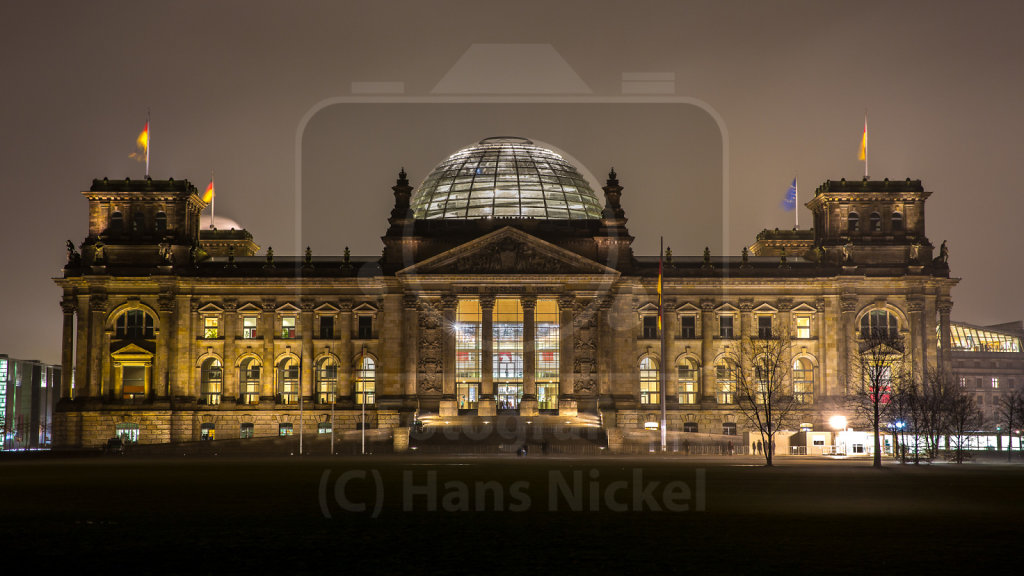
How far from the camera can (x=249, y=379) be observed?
123312 mm

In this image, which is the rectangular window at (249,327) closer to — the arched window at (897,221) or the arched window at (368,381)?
the arched window at (368,381)

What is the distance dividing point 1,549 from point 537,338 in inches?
3676

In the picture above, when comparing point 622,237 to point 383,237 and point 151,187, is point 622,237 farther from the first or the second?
point 151,187

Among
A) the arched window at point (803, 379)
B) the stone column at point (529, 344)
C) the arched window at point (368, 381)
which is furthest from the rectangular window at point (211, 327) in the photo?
the arched window at point (803, 379)

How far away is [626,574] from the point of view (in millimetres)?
23750

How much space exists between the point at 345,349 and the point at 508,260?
63.3ft

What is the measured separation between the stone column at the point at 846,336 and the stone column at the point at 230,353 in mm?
59506

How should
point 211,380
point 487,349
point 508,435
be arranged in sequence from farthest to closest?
point 211,380 < point 487,349 < point 508,435

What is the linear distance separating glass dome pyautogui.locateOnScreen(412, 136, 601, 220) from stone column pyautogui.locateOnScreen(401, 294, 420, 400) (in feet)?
53.9

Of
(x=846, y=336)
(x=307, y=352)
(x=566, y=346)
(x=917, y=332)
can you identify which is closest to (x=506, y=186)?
(x=566, y=346)

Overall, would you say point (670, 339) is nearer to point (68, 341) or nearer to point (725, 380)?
point (725, 380)

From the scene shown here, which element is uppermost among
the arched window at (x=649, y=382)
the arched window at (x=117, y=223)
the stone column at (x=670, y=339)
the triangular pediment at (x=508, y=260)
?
the arched window at (x=117, y=223)

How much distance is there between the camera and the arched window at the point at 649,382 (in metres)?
120

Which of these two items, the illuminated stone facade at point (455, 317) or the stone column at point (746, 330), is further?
the stone column at point (746, 330)
